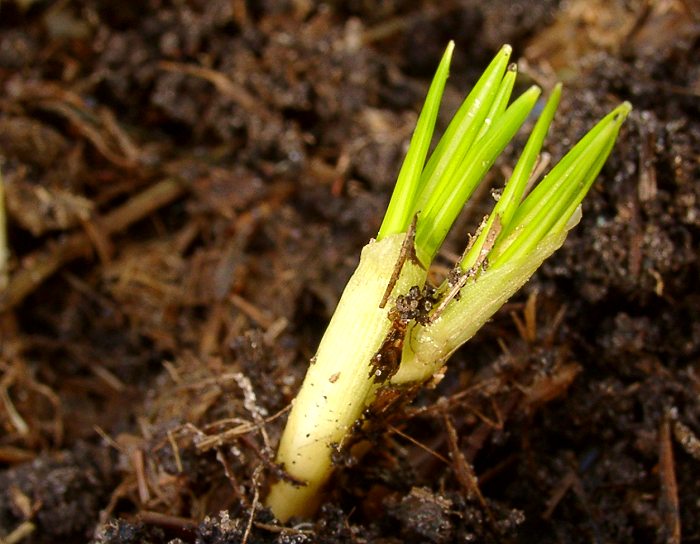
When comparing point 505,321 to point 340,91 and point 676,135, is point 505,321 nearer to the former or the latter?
point 676,135

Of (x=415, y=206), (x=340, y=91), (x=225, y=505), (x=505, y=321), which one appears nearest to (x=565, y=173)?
(x=415, y=206)

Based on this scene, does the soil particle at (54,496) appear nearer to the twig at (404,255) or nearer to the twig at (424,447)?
the twig at (424,447)

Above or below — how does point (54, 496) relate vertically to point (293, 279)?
below

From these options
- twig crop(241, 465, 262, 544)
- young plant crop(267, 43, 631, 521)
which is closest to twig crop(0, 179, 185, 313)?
twig crop(241, 465, 262, 544)

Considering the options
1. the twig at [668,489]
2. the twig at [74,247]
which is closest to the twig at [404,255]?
the twig at [668,489]

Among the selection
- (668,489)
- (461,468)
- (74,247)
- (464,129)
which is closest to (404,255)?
(464,129)

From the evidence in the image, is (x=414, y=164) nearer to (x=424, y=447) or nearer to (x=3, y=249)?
(x=424, y=447)

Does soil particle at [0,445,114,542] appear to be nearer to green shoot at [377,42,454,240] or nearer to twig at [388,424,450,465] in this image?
twig at [388,424,450,465]
